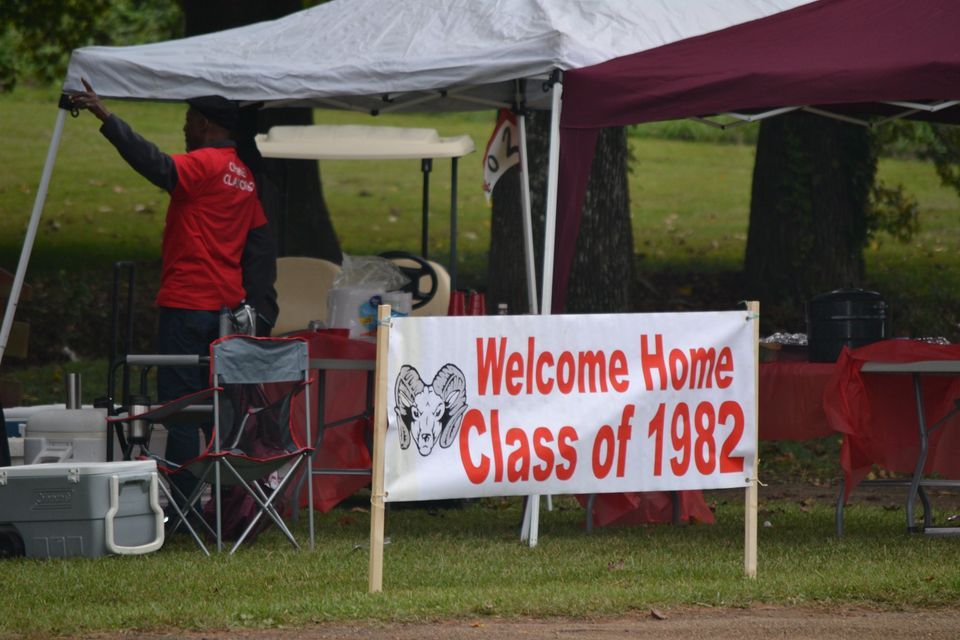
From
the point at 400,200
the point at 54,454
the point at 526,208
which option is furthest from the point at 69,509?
the point at 400,200

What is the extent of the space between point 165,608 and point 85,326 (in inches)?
444

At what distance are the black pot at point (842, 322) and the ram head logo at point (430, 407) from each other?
275 cm

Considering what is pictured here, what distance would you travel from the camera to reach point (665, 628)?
5.68 m

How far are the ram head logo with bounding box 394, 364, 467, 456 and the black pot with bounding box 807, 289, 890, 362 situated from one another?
9.03 feet

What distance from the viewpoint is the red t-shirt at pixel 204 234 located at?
8.20 meters

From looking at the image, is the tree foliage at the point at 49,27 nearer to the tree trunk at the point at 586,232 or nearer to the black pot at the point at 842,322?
the tree trunk at the point at 586,232

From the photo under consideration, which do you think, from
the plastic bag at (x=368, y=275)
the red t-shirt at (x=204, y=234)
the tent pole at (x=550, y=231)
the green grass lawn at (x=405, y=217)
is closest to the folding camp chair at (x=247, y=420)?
the red t-shirt at (x=204, y=234)

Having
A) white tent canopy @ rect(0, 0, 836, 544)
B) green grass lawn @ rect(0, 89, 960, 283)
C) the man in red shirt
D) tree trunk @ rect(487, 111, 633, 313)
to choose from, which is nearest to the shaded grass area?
white tent canopy @ rect(0, 0, 836, 544)

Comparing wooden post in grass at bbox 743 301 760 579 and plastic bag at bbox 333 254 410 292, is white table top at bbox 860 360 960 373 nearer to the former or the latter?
wooden post in grass at bbox 743 301 760 579

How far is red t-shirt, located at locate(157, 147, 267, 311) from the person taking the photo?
820 cm

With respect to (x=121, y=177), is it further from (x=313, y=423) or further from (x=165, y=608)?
(x=165, y=608)

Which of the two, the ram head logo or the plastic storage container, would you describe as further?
the plastic storage container

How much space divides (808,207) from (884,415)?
729cm

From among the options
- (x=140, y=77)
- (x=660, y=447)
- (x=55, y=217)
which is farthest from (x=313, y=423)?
(x=55, y=217)
